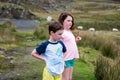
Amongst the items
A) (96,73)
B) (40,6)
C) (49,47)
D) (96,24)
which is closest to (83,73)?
(96,73)

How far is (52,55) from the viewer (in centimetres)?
727

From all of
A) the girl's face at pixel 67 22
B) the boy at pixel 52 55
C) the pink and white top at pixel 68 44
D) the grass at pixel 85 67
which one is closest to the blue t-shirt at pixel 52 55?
the boy at pixel 52 55

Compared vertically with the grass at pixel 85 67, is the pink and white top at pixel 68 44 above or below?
above

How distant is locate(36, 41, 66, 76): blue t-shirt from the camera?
7.26 m

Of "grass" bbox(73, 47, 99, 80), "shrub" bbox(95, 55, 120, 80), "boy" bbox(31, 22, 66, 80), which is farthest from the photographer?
"grass" bbox(73, 47, 99, 80)

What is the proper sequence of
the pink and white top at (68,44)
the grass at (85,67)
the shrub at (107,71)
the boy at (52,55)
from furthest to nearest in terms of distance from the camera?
the grass at (85,67), the shrub at (107,71), the pink and white top at (68,44), the boy at (52,55)

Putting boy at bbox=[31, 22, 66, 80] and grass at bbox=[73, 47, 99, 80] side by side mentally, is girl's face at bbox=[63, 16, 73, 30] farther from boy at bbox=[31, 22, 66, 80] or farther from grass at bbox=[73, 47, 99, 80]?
grass at bbox=[73, 47, 99, 80]

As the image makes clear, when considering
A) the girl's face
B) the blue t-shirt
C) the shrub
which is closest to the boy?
the blue t-shirt

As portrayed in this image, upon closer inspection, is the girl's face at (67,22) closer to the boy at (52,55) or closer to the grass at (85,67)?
the boy at (52,55)

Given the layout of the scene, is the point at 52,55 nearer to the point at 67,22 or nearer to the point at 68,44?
the point at 68,44

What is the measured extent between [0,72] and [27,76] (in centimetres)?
83

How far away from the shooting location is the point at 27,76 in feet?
36.1

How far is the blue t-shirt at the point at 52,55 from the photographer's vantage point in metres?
7.26

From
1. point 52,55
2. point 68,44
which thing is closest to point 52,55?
point 52,55
